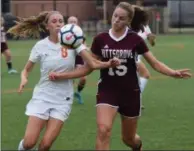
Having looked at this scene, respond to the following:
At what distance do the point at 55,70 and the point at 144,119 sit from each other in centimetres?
436

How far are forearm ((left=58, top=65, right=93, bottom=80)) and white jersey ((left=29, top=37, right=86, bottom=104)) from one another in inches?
7.1

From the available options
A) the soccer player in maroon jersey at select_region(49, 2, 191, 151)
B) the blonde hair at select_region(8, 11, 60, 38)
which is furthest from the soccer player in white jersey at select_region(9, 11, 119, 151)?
the blonde hair at select_region(8, 11, 60, 38)

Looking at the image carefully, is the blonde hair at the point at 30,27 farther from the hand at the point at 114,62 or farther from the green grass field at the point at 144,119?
the green grass field at the point at 144,119

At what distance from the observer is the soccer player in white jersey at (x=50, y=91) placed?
26.2 feet

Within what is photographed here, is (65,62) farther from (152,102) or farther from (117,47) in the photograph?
(152,102)

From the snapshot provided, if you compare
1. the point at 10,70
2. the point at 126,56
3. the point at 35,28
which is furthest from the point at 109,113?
the point at 10,70

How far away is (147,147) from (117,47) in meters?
2.31

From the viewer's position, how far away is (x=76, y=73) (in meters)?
7.96

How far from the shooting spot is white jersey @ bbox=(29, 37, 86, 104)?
814 centimetres

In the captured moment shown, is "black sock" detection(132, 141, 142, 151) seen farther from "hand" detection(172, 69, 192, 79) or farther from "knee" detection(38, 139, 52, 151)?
"knee" detection(38, 139, 52, 151)

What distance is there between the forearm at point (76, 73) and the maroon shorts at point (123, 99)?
33cm

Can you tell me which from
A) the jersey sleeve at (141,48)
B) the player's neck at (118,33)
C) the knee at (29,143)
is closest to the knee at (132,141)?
the jersey sleeve at (141,48)

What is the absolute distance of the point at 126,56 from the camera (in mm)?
8000

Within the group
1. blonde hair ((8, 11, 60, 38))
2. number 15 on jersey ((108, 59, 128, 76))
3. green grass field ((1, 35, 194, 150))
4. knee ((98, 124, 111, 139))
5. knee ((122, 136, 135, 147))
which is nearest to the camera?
knee ((98, 124, 111, 139))
